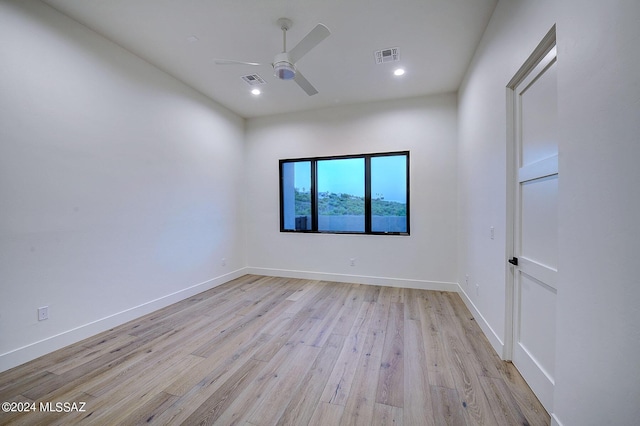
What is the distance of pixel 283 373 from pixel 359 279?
2.56m

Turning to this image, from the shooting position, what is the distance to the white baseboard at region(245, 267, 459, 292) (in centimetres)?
398

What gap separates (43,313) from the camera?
2234 mm

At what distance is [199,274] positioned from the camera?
3.91 metres

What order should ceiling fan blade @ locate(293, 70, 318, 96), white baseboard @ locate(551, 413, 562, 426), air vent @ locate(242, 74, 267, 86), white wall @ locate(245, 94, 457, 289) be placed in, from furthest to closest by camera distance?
1. white wall @ locate(245, 94, 457, 289)
2. air vent @ locate(242, 74, 267, 86)
3. ceiling fan blade @ locate(293, 70, 318, 96)
4. white baseboard @ locate(551, 413, 562, 426)

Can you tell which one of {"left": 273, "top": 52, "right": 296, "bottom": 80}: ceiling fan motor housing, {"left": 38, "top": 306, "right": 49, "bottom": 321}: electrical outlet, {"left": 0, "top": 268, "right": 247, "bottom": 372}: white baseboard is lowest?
{"left": 0, "top": 268, "right": 247, "bottom": 372}: white baseboard

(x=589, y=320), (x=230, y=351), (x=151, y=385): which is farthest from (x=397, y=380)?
(x=151, y=385)

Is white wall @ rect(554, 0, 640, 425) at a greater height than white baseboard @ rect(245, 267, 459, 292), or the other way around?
white wall @ rect(554, 0, 640, 425)

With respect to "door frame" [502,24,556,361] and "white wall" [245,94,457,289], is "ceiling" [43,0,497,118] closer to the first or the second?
"white wall" [245,94,457,289]

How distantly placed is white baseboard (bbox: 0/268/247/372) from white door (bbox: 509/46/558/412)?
3.80 meters

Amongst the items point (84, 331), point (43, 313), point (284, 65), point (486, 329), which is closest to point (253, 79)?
point (284, 65)

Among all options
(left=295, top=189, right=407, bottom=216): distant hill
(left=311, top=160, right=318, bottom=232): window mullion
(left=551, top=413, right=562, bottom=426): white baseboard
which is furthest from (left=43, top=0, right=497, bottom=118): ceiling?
(left=551, top=413, right=562, bottom=426): white baseboard

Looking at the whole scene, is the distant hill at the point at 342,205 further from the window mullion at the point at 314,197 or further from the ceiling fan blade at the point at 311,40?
the ceiling fan blade at the point at 311,40

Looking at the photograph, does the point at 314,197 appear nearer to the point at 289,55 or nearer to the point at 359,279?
the point at 359,279

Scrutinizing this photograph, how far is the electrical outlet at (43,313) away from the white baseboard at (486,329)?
3.93 m
